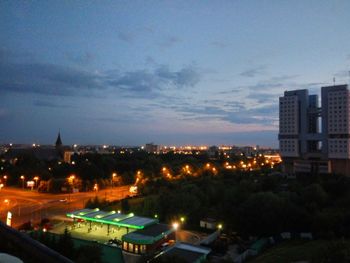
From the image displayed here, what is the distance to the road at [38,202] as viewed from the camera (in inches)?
550

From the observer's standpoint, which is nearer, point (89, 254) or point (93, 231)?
point (89, 254)

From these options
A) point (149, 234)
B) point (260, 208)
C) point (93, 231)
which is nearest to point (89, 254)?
point (149, 234)

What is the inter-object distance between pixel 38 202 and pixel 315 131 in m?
20.5

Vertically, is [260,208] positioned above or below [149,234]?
above

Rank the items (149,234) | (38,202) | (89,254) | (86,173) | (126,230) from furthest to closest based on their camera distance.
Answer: (86,173) → (38,202) → (126,230) → (149,234) → (89,254)

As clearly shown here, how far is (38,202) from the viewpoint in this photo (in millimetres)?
16922

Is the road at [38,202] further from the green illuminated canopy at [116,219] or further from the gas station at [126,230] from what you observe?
the gas station at [126,230]

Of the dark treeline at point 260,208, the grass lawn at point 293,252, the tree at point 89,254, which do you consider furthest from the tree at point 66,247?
the dark treeline at point 260,208

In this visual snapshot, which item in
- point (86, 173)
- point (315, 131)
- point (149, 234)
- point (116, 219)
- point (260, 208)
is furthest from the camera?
point (315, 131)

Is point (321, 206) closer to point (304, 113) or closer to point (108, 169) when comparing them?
point (304, 113)

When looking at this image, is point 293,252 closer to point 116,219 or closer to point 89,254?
point 89,254

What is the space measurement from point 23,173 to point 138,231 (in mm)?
16026

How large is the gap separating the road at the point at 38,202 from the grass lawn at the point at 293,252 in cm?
888

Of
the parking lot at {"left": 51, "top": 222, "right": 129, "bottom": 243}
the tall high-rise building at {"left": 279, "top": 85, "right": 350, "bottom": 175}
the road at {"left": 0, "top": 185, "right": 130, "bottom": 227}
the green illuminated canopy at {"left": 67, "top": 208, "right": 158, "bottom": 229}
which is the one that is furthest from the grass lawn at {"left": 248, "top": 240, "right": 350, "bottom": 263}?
the tall high-rise building at {"left": 279, "top": 85, "right": 350, "bottom": 175}
